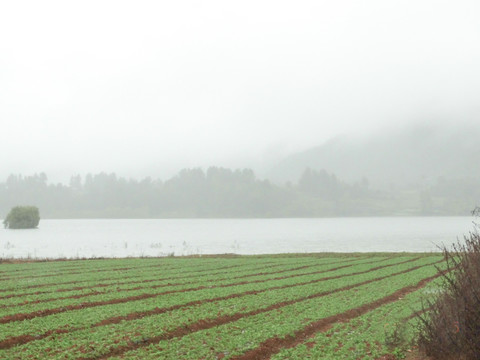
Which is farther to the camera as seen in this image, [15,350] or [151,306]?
[151,306]

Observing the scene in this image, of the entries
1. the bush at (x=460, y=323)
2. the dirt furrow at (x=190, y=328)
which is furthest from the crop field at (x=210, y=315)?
the bush at (x=460, y=323)

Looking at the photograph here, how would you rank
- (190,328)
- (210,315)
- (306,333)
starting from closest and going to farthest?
(306,333)
(190,328)
(210,315)

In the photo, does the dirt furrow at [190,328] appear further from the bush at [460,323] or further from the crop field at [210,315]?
the bush at [460,323]

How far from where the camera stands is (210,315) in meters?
27.5

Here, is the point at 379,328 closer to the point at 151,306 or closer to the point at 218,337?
the point at 218,337

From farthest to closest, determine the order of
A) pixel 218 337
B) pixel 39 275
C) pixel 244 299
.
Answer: pixel 39 275 < pixel 244 299 < pixel 218 337

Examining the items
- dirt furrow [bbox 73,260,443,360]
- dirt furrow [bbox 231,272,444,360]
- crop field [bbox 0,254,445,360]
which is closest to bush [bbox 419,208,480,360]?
dirt furrow [bbox 231,272,444,360]

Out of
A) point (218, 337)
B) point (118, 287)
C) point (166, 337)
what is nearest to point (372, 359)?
point (218, 337)

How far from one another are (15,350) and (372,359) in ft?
53.2

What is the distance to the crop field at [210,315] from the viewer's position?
68.2 ft

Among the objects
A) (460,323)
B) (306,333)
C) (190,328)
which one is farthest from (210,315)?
(460,323)

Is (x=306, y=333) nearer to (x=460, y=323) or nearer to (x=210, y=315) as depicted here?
(x=210, y=315)

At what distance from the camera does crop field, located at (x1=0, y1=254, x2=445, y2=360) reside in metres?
20.8

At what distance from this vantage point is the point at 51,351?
2023cm
